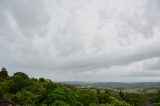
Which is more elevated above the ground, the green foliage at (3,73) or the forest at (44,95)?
the green foliage at (3,73)

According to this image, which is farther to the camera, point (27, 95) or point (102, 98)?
point (102, 98)

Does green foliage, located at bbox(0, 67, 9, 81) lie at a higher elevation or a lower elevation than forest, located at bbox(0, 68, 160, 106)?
higher

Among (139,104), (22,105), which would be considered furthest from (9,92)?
(139,104)

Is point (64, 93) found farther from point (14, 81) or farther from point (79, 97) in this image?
point (14, 81)

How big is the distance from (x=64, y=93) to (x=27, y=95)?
67.2 feet

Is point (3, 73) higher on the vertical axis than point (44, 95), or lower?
higher

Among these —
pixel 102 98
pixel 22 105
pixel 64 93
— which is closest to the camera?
pixel 64 93

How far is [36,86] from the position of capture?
110 meters

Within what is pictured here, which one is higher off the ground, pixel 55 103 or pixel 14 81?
pixel 14 81

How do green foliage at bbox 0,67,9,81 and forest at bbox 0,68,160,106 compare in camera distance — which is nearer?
forest at bbox 0,68,160,106

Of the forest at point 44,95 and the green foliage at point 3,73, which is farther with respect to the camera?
the green foliage at point 3,73

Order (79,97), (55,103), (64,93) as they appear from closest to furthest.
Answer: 1. (55,103)
2. (64,93)
3. (79,97)

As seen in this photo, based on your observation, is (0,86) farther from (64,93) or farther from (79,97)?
(64,93)

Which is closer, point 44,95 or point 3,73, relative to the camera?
point 44,95
